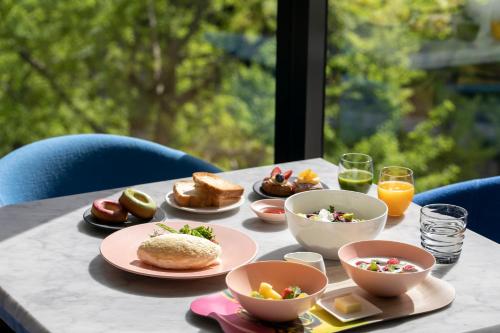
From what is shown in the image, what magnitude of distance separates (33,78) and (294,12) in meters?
2.53

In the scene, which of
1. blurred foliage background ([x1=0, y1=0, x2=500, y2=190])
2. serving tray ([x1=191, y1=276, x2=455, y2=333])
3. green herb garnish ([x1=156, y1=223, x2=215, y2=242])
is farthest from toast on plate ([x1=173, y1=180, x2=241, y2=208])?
blurred foliage background ([x1=0, y1=0, x2=500, y2=190])

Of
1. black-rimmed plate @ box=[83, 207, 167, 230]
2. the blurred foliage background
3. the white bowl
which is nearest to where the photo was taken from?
the white bowl

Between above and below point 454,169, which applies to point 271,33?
above

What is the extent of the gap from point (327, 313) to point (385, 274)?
11cm

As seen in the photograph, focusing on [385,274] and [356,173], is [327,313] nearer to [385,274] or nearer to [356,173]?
[385,274]

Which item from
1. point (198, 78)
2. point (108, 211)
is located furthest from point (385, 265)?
point (198, 78)

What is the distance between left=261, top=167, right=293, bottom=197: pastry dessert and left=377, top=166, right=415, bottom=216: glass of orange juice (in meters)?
0.21

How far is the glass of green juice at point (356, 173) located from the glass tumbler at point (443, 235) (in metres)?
0.29

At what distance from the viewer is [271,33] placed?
14.6 ft

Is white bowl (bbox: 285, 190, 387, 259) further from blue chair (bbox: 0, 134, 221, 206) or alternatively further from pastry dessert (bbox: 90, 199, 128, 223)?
blue chair (bbox: 0, 134, 221, 206)

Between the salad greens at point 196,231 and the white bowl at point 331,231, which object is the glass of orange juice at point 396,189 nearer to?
the white bowl at point 331,231

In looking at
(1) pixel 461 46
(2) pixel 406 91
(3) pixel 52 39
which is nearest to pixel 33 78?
(3) pixel 52 39

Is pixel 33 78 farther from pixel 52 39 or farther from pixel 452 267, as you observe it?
pixel 452 267

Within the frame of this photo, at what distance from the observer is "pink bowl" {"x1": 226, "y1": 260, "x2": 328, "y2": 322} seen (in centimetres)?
133
